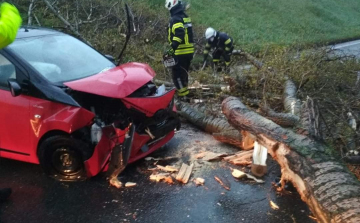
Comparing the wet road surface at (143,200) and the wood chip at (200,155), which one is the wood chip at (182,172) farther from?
the wood chip at (200,155)

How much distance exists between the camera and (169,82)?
8.73 metres

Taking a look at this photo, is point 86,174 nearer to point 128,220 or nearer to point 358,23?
point 128,220

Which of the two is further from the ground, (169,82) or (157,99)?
(157,99)

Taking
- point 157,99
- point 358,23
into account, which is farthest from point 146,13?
point 358,23

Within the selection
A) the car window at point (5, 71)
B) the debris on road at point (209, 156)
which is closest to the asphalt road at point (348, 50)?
the debris on road at point (209, 156)

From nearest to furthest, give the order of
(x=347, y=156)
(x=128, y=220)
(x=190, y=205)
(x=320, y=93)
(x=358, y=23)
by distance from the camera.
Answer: (x=128, y=220) < (x=190, y=205) < (x=347, y=156) < (x=320, y=93) < (x=358, y=23)

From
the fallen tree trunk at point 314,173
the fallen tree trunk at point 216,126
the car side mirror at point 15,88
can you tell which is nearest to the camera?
the fallen tree trunk at point 314,173

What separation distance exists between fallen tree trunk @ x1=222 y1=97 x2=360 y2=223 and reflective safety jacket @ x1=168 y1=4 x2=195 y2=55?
3.43 metres

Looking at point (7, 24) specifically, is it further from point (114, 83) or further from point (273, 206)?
point (273, 206)

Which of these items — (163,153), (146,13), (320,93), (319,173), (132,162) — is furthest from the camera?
(146,13)

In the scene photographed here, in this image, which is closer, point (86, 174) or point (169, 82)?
point (86, 174)

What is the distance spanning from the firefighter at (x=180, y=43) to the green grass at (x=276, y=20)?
901 centimetres

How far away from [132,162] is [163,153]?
602 millimetres

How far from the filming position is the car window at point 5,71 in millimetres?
4452
